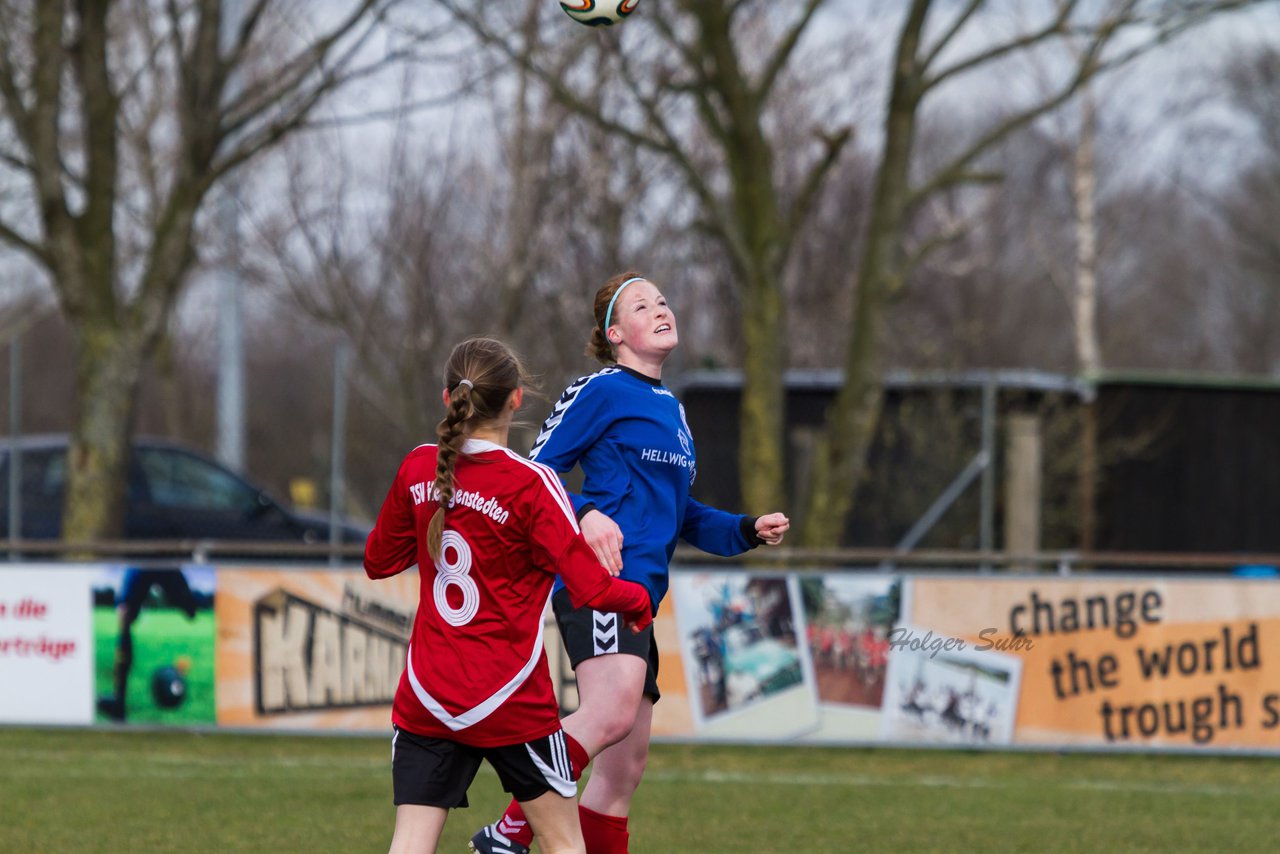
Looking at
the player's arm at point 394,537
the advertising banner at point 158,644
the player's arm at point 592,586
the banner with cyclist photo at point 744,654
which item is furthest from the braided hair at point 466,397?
the advertising banner at point 158,644

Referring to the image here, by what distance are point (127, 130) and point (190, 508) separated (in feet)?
27.9

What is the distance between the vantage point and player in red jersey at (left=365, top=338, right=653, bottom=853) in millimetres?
3963

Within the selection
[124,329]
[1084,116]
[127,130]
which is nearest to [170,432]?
[127,130]

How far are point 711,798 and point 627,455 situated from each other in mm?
3415

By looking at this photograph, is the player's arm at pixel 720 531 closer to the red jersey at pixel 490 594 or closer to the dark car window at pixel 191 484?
the red jersey at pixel 490 594

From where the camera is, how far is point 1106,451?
15695 mm

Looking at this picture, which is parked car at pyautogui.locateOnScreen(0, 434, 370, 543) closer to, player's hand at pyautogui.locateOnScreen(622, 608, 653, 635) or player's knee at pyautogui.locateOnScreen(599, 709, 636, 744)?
player's knee at pyautogui.locateOnScreen(599, 709, 636, 744)

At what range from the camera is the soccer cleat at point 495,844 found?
4508 millimetres

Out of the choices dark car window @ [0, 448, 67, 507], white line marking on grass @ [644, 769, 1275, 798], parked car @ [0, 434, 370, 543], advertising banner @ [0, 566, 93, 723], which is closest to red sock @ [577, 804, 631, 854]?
white line marking on grass @ [644, 769, 1275, 798]

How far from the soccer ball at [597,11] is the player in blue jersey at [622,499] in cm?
219

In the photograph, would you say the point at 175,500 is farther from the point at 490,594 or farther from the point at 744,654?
the point at 490,594

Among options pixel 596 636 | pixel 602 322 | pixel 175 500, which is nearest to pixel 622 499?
pixel 596 636

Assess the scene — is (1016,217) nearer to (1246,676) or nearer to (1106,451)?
(1106,451)

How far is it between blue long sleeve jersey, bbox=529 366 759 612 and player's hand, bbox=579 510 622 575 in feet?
1.85
